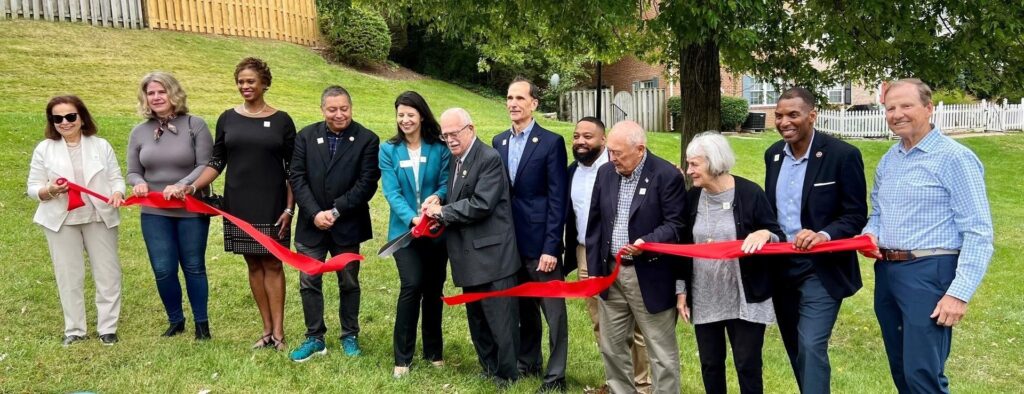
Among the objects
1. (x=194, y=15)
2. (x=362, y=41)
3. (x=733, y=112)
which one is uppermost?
(x=194, y=15)

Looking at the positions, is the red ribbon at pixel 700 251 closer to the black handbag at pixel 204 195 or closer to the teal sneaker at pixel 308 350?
the teal sneaker at pixel 308 350

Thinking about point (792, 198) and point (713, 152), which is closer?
point (713, 152)

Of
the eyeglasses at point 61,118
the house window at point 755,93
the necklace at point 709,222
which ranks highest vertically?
the house window at point 755,93

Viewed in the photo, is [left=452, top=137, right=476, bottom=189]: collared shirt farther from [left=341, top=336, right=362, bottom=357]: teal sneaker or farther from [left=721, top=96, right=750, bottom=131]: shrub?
[left=721, top=96, right=750, bottom=131]: shrub

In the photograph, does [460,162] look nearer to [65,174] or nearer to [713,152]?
[713,152]

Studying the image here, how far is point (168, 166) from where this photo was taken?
5664 mm

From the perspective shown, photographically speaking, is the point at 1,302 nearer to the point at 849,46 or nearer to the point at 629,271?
the point at 629,271

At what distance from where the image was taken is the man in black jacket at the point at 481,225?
16.3ft

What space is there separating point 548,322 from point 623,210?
1150mm

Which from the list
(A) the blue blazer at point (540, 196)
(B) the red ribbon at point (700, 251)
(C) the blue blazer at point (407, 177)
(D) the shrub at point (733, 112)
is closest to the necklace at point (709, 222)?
(B) the red ribbon at point (700, 251)

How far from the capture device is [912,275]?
3.79 m

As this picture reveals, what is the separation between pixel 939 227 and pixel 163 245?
500cm

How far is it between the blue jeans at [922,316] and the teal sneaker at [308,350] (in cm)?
377

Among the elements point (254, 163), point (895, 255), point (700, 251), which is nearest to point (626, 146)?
point (700, 251)
